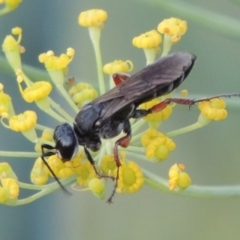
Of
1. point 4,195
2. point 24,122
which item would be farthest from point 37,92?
point 4,195

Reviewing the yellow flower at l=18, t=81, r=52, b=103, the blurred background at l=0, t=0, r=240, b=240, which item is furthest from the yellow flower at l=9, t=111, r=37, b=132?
the blurred background at l=0, t=0, r=240, b=240

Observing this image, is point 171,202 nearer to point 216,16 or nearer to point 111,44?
point 111,44

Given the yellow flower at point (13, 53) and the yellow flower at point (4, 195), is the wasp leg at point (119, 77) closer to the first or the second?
the yellow flower at point (13, 53)

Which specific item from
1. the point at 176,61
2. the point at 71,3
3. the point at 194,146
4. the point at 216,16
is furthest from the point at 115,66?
the point at 71,3

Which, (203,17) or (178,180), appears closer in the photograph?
(178,180)

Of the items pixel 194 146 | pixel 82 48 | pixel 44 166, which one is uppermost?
pixel 44 166

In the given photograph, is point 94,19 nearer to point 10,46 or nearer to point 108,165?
point 10,46
